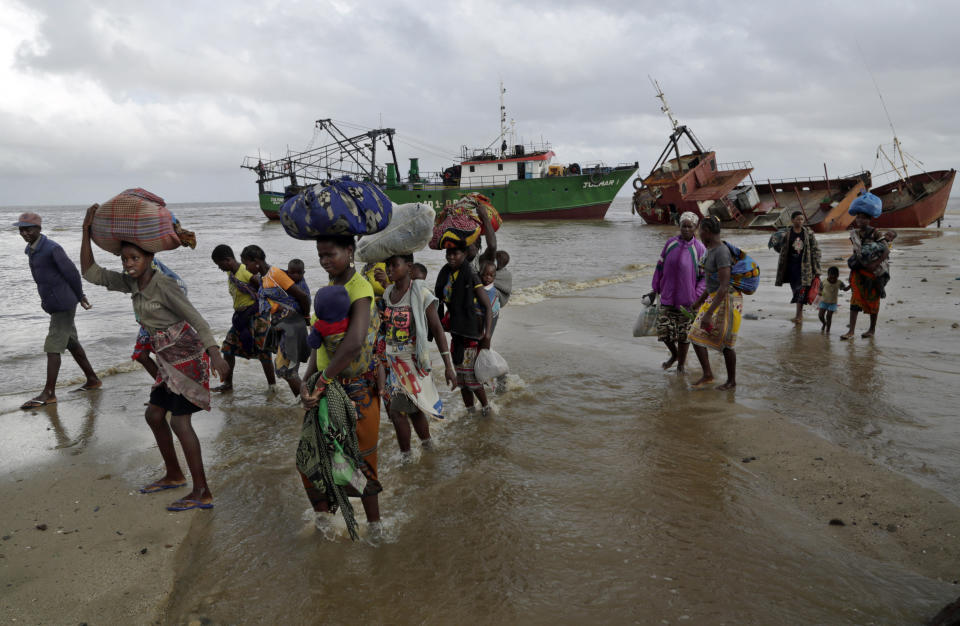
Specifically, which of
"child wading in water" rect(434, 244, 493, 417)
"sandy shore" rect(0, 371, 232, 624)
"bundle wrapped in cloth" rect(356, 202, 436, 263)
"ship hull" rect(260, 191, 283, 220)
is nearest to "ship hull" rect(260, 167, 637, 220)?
"ship hull" rect(260, 191, 283, 220)

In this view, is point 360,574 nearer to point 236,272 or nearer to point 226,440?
point 226,440

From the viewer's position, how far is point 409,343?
3.86 metres

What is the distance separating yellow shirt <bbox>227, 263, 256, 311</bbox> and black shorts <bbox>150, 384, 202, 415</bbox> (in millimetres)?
2013

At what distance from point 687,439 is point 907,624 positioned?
77.5 inches

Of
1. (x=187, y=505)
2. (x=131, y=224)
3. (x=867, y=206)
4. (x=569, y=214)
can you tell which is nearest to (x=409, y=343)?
(x=187, y=505)

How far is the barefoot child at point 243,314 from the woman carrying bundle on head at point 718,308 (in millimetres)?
3883

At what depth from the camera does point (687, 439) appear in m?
4.23

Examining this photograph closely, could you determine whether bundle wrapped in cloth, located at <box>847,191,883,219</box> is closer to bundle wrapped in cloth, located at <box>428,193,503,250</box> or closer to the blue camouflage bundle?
the blue camouflage bundle

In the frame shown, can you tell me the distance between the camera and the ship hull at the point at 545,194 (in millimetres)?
38031

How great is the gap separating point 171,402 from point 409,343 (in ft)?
4.63

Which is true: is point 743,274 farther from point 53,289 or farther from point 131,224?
point 53,289

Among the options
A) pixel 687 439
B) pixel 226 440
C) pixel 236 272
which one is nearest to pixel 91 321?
pixel 236 272

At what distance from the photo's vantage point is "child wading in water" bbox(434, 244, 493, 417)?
4473 mm

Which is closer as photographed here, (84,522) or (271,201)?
(84,522)
